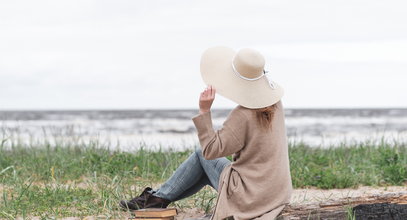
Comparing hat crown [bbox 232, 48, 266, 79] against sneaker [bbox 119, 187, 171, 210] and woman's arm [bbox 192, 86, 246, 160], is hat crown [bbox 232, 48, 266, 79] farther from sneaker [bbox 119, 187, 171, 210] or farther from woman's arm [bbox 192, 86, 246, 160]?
sneaker [bbox 119, 187, 171, 210]

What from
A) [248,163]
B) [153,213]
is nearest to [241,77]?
[248,163]

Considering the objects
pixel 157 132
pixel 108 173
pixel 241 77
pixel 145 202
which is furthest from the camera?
pixel 157 132

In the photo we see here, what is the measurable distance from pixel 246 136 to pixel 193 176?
2.70ft

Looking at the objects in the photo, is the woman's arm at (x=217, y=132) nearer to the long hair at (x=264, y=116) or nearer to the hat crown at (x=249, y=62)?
the long hair at (x=264, y=116)

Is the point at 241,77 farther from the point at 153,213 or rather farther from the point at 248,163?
the point at 153,213

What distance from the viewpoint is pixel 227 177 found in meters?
4.03

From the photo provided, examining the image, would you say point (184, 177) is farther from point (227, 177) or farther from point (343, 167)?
Answer: point (343, 167)

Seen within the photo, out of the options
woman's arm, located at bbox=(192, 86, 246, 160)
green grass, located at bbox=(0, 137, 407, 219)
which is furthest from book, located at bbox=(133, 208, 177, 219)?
woman's arm, located at bbox=(192, 86, 246, 160)

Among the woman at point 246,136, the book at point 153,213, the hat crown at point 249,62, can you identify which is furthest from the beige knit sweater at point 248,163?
the book at point 153,213

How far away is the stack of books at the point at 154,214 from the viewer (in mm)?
4477

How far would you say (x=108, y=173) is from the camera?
6.64m

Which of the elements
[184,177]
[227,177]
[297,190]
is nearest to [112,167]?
[297,190]

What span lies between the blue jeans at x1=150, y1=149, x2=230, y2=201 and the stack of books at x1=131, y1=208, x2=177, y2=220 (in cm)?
17

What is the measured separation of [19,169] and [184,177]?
9.75 feet
